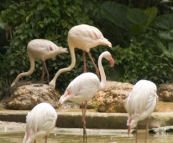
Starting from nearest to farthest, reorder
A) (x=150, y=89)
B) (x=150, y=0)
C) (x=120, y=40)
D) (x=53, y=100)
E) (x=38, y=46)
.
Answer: (x=150, y=89) < (x=53, y=100) < (x=38, y=46) < (x=120, y=40) < (x=150, y=0)

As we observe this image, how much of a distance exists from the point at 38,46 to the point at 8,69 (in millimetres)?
1488

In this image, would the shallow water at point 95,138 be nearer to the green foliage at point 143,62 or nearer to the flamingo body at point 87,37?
the flamingo body at point 87,37

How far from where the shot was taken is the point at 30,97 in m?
9.52

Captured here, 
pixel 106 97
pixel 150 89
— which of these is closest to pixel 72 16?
pixel 106 97

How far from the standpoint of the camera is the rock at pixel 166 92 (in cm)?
1038

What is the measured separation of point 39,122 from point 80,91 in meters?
1.56

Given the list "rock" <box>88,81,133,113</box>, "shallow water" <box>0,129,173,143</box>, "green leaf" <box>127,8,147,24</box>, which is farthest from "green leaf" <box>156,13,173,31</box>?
"shallow water" <box>0,129,173,143</box>

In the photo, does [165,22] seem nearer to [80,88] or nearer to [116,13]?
[116,13]

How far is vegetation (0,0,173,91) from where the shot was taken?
11.6m

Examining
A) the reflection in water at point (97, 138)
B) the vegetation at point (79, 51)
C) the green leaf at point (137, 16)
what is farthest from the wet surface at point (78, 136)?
the green leaf at point (137, 16)

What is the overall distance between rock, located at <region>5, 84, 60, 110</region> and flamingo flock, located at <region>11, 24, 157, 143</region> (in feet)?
1.10

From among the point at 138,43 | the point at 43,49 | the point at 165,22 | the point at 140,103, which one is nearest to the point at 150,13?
the point at 165,22

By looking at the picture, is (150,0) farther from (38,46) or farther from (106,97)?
(106,97)

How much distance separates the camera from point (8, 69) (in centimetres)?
1195
